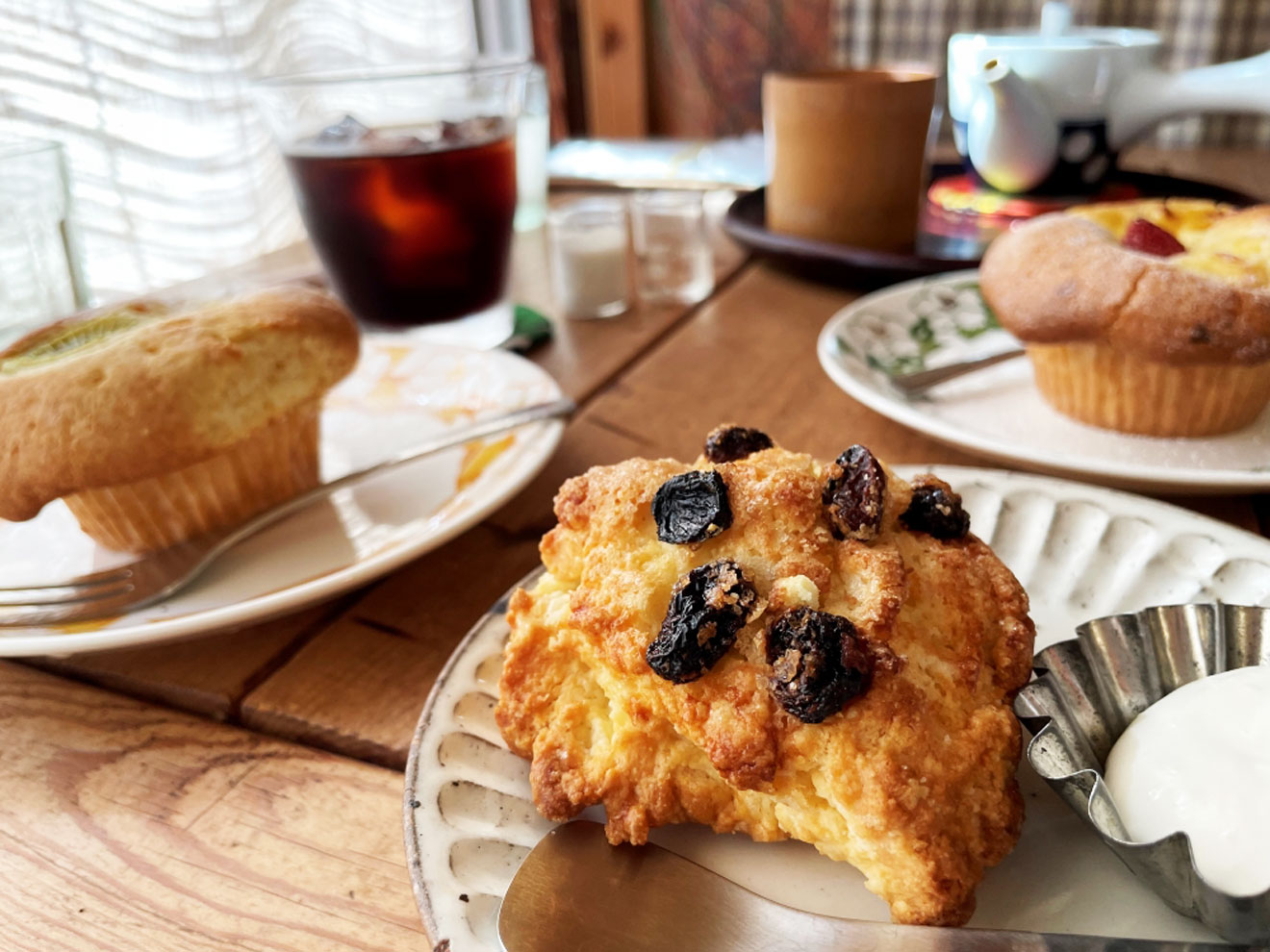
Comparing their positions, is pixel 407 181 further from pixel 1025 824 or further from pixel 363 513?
pixel 1025 824

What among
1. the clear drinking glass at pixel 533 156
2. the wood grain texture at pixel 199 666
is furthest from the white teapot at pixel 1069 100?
the wood grain texture at pixel 199 666

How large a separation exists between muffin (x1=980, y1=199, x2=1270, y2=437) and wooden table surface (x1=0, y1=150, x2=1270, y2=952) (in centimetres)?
18

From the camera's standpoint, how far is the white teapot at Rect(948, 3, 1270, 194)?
75.7 inches

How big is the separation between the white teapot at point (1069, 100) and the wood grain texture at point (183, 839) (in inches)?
69.1

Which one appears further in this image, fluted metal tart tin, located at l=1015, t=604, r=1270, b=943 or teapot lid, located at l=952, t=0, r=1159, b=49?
→ teapot lid, located at l=952, t=0, r=1159, b=49

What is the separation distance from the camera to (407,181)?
1.56 metres

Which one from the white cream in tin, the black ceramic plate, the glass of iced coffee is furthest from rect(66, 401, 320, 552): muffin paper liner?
the black ceramic plate

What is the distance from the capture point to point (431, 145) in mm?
1576

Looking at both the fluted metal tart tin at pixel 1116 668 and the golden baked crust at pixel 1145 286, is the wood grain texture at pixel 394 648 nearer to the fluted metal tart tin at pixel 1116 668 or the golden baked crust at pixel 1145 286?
the fluted metal tart tin at pixel 1116 668

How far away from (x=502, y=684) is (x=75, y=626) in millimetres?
443

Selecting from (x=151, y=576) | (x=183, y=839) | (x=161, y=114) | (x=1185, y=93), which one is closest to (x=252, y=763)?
(x=183, y=839)

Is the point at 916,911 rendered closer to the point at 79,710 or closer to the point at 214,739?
the point at 214,739

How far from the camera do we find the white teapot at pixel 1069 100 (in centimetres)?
192

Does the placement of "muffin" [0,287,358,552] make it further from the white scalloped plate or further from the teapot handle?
the teapot handle
